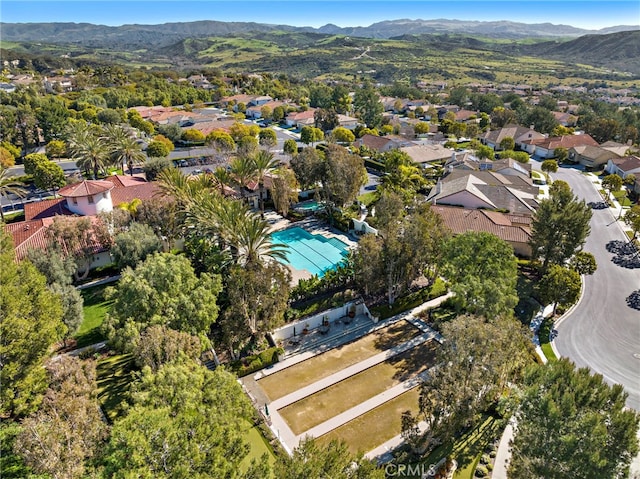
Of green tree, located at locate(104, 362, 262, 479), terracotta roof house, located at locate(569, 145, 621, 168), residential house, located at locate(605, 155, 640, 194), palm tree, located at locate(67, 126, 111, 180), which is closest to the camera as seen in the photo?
green tree, located at locate(104, 362, 262, 479)

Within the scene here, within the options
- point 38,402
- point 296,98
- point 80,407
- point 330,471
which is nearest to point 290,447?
point 330,471

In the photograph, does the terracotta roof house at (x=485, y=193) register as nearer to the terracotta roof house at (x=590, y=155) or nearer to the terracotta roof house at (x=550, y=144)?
the terracotta roof house at (x=590, y=155)

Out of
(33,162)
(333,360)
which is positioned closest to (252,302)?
(333,360)

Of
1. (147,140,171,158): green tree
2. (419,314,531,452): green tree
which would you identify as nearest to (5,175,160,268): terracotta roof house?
(147,140,171,158): green tree

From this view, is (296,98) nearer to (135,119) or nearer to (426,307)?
(135,119)

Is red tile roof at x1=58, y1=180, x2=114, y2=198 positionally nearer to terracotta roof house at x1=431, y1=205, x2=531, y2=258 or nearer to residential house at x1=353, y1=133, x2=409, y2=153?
terracotta roof house at x1=431, y1=205, x2=531, y2=258

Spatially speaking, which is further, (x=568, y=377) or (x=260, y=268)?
(x=260, y=268)
